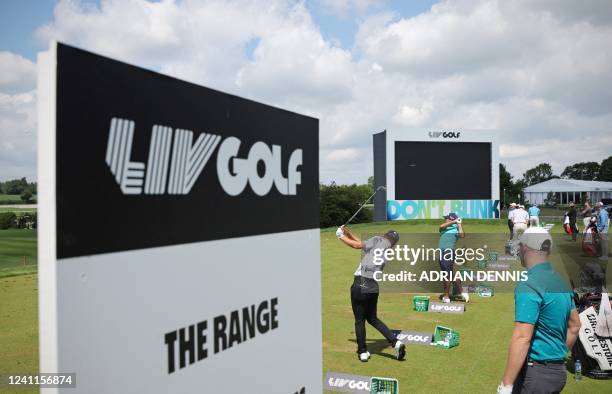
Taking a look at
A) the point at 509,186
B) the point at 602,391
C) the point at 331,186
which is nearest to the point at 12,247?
the point at 602,391

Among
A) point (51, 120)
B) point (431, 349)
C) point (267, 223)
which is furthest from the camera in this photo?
point (431, 349)

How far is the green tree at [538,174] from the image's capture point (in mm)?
167938

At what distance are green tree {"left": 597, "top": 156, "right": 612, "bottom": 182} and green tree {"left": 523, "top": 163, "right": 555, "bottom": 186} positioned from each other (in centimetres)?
1421

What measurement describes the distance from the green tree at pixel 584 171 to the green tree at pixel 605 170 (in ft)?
5.83

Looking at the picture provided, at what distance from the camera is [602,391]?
22.5ft

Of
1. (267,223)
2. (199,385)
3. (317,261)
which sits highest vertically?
(267,223)

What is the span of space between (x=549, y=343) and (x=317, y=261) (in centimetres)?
249

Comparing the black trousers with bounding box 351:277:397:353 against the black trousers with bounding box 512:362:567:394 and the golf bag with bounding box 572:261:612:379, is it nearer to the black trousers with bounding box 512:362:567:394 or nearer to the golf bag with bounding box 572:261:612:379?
the golf bag with bounding box 572:261:612:379

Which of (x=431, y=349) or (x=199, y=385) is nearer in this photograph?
(x=199, y=385)

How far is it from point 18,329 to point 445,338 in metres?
8.85

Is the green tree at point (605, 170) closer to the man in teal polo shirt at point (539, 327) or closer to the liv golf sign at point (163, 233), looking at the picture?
the man in teal polo shirt at point (539, 327)

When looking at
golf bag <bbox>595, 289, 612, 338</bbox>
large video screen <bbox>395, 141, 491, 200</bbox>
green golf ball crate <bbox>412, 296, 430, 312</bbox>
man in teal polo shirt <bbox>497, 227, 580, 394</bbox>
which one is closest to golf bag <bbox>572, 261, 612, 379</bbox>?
golf bag <bbox>595, 289, 612, 338</bbox>

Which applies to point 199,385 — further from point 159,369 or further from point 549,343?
point 549,343

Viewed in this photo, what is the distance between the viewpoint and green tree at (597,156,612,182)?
504 ft
